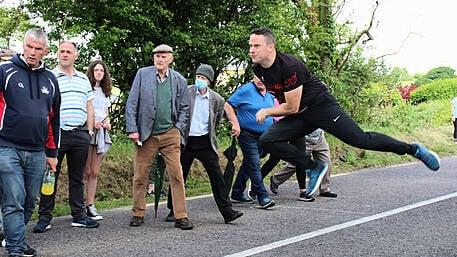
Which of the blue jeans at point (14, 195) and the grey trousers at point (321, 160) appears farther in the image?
the grey trousers at point (321, 160)

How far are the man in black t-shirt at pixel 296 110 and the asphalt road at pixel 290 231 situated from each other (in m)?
0.98

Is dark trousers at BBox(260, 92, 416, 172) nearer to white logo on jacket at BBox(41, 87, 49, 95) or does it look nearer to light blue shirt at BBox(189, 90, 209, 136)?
light blue shirt at BBox(189, 90, 209, 136)

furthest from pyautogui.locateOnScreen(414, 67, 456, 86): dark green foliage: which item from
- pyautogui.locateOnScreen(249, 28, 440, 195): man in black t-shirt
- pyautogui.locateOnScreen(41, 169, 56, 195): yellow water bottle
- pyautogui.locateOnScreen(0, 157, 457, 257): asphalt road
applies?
pyautogui.locateOnScreen(41, 169, 56, 195): yellow water bottle

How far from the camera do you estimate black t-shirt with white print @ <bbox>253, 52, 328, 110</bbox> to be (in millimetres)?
→ 7152

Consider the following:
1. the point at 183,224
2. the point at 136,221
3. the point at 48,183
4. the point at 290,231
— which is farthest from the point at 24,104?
the point at 290,231

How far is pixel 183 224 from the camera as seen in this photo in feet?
26.1

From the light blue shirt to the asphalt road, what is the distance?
119 cm

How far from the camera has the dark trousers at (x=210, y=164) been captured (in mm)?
8289

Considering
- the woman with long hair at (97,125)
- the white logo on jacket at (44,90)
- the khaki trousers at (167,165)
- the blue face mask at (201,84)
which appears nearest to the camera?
the white logo on jacket at (44,90)

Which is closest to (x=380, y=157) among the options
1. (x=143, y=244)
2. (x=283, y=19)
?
(x=283, y=19)

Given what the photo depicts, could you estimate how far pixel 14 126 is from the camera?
20.8ft

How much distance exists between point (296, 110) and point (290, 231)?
5.12ft

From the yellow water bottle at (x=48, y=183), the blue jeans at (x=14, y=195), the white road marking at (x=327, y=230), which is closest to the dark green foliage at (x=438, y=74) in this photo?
the white road marking at (x=327, y=230)

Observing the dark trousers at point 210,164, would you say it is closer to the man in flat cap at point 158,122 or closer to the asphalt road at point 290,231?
the asphalt road at point 290,231
